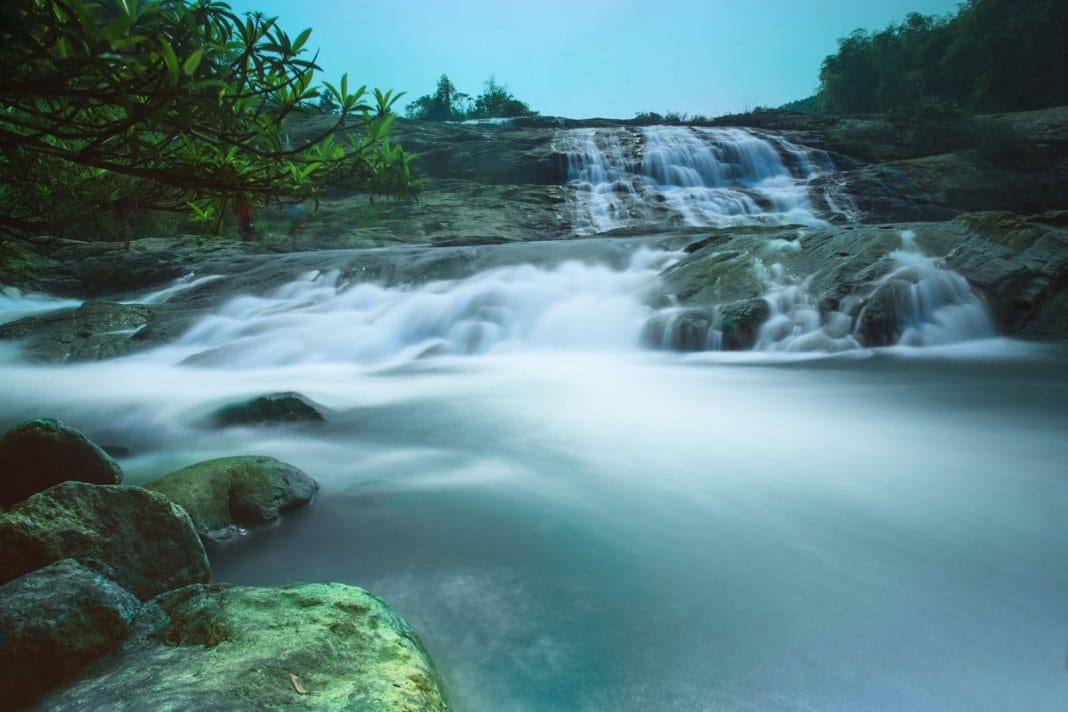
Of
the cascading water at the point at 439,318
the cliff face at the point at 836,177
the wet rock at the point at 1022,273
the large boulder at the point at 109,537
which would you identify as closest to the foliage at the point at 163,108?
the large boulder at the point at 109,537

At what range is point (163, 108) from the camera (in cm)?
191

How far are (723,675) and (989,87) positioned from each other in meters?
36.0

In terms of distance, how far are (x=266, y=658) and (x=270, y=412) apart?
11.4ft

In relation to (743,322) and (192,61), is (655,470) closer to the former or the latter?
(192,61)

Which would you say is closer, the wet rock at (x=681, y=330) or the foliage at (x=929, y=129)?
the wet rock at (x=681, y=330)

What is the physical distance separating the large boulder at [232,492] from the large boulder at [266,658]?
1.07 m

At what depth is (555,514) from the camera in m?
3.25

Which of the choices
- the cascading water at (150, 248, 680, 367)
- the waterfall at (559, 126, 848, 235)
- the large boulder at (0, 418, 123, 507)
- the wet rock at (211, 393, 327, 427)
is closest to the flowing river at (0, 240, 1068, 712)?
the wet rock at (211, 393, 327, 427)

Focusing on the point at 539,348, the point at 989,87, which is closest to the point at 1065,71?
the point at 989,87

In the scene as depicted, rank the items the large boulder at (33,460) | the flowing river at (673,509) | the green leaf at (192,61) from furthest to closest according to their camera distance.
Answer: the large boulder at (33,460) < the flowing river at (673,509) < the green leaf at (192,61)

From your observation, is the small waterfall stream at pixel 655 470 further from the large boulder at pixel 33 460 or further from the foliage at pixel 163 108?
the foliage at pixel 163 108

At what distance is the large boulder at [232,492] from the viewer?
9.46ft

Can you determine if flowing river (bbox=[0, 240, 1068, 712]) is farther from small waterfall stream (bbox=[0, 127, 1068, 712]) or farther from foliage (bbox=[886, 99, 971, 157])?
foliage (bbox=[886, 99, 971, 157])

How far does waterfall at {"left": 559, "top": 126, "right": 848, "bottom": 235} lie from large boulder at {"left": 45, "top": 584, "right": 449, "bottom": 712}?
598 inches
